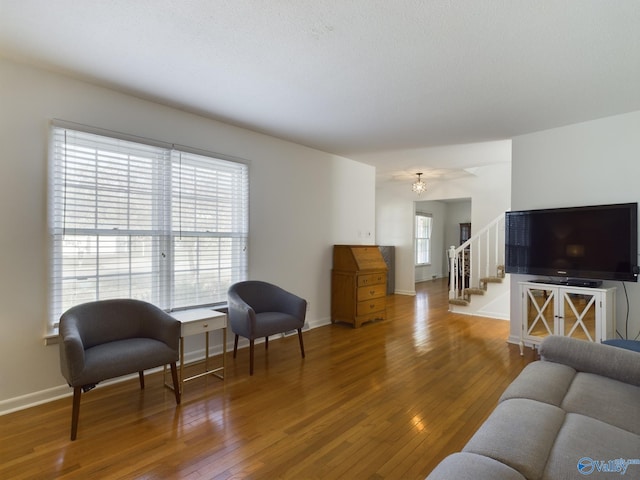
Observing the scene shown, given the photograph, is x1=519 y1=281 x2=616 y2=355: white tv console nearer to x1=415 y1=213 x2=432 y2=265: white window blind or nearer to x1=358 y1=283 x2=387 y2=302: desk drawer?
x1=358 y1=283 x2=387 y2=302: desk drawer

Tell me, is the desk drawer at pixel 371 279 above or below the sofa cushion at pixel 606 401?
above

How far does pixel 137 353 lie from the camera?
2.42 metres

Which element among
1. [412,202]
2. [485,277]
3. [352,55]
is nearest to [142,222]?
[352,55]

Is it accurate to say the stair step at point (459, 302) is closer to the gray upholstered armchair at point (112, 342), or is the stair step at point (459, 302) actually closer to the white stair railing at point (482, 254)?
the white stair railing at point (482, 254)

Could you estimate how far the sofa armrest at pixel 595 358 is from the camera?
1.83 metres

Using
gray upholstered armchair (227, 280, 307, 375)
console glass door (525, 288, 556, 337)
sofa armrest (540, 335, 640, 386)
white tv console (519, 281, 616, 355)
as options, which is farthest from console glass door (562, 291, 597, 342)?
gray upholstered armchair (227, 280, 307, 375)

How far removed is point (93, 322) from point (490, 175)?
6872mm

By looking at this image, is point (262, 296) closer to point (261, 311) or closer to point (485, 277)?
point (261, 311)

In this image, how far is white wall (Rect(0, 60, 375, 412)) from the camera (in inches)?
98.5

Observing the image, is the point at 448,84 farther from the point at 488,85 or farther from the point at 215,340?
the point at 215,340

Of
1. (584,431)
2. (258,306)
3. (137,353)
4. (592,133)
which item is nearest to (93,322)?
(137,353)

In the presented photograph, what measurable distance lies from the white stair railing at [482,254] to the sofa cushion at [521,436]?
4.63m

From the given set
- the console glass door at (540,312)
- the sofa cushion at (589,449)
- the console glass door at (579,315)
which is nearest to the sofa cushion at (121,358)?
the sofa cushion at (589,449)

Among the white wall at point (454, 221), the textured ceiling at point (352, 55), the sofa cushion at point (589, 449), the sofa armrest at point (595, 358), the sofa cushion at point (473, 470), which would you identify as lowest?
the sofa cushion at point (589, 449)
